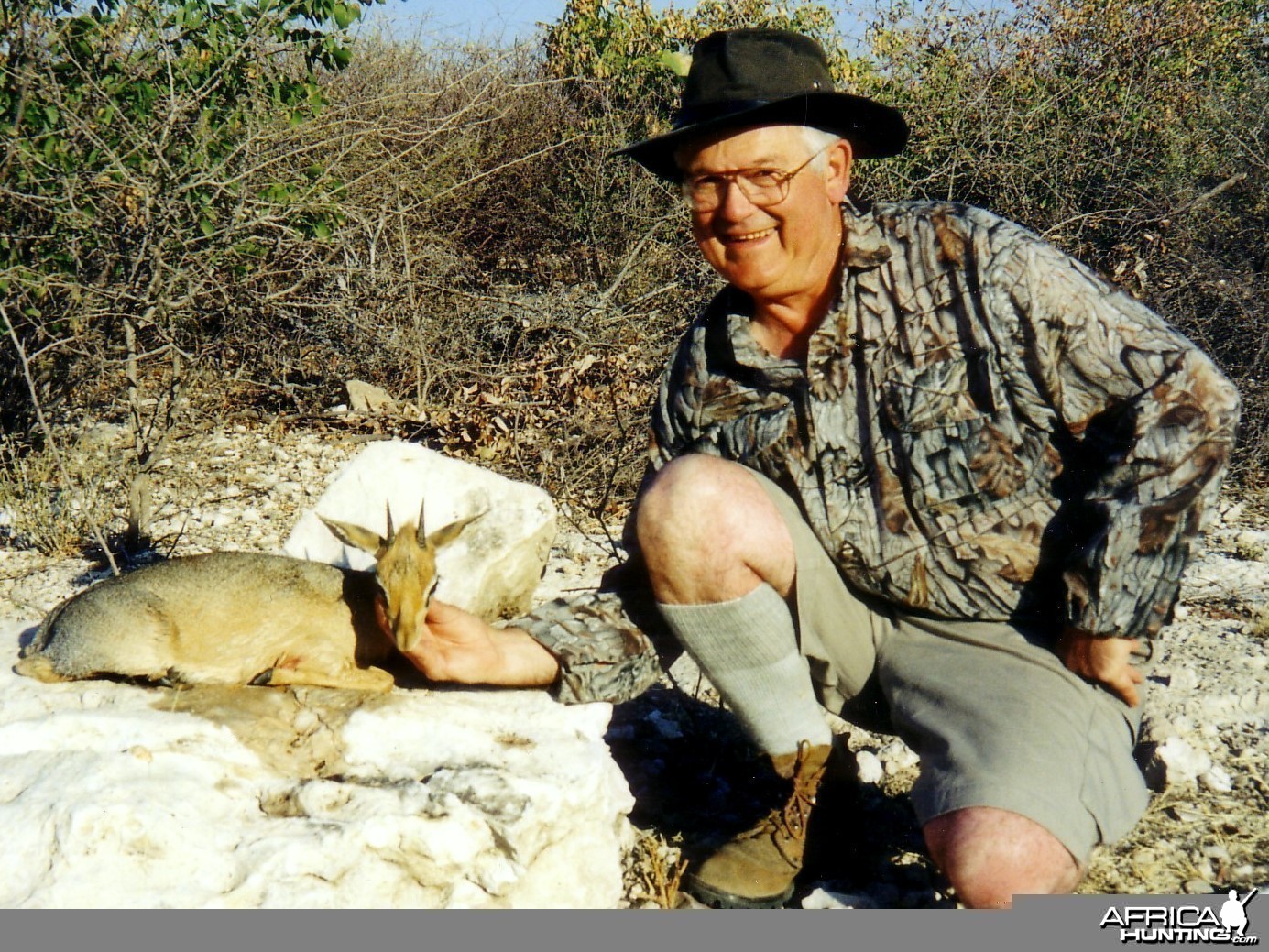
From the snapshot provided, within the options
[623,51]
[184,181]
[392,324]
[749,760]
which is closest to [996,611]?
[749,760]

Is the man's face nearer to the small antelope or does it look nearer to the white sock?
the white sock

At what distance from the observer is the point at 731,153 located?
3.43 meters

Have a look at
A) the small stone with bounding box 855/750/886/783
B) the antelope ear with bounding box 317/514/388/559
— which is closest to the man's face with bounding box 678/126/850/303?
the antelope ear with bounding box 317/514/388/559

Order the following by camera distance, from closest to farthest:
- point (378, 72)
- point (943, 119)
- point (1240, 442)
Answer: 1. point (1240, 442)
2. point (943, 119)
3. point (378, 72)

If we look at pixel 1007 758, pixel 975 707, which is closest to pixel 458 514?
pixel 975 707

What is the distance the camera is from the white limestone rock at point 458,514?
4590 mm

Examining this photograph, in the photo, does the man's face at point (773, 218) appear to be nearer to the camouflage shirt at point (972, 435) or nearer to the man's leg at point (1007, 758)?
the camouflage shirt at point (972, 435)

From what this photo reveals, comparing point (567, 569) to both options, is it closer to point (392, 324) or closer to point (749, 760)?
point (749, 760)

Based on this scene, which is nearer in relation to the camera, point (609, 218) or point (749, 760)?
point (749, 760)

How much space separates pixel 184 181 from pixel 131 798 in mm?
4052

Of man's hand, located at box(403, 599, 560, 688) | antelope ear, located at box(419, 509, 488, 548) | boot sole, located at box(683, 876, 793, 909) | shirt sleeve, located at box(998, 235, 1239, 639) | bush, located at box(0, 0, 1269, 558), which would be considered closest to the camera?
shirt sleeve, located at box(998, 235, 1239, 639)

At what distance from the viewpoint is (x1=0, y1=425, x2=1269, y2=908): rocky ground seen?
141 inches

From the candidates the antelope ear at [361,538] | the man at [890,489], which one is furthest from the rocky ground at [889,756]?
the antelope ear at [361,538]

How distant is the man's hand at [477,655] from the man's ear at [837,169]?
1702 millimetres
